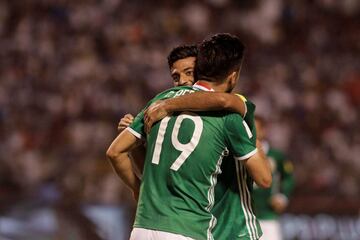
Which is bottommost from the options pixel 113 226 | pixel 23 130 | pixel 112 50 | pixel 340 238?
pixel 340 238

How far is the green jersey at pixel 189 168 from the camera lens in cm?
371

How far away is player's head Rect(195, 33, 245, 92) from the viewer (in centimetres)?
375

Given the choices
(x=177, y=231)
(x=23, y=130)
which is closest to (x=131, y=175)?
(x=177, y=231)

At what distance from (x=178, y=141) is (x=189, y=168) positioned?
0.46 feet

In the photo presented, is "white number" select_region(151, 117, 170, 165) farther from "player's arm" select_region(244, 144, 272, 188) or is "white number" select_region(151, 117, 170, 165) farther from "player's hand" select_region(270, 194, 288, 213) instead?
"player's hand" select_region(270, 194, 288, 213)

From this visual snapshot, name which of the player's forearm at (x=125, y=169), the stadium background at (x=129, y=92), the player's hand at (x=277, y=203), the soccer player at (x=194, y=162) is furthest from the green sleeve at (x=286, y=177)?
the soccer player at (x=194, y=162)

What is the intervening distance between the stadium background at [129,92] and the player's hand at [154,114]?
503cm

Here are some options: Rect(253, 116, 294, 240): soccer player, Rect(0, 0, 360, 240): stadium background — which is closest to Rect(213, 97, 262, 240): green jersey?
Rect(253, 116, 294, 240): soccer player

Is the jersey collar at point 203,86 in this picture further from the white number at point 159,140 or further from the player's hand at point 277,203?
the player's hand at point 277,203

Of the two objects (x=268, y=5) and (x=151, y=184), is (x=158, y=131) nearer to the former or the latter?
(x=151, y=184)

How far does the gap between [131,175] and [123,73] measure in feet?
25.6

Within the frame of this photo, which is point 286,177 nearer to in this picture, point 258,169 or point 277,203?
point 277,203

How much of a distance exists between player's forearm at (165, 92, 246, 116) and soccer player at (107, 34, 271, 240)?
0.04m

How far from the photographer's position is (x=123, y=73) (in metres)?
11.9
